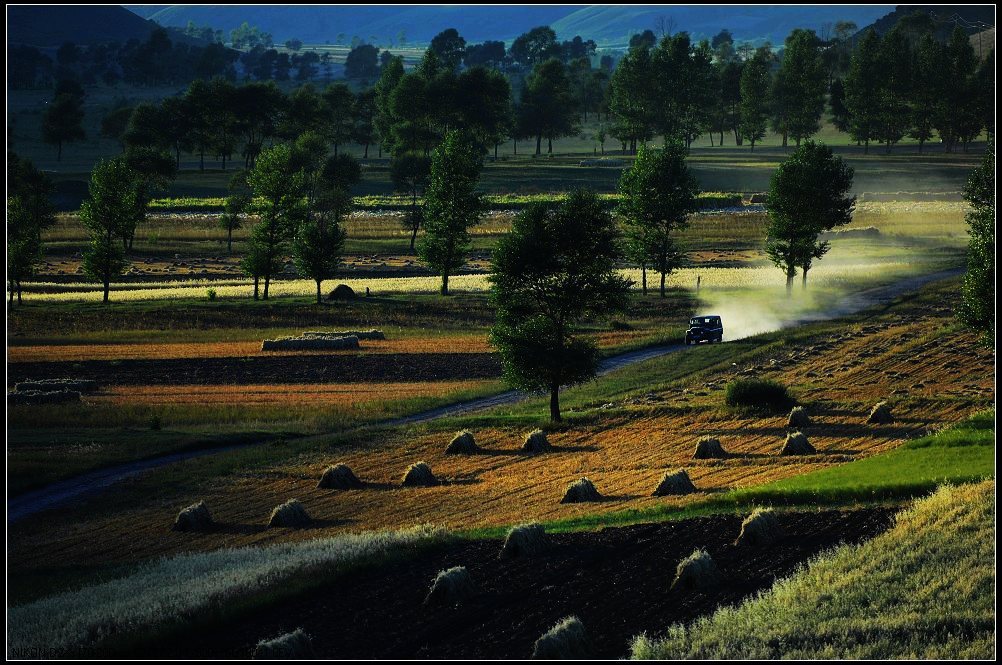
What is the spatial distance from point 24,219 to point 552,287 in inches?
2658

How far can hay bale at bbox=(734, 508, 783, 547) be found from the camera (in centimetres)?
2881

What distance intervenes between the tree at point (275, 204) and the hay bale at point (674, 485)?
73.0 metres

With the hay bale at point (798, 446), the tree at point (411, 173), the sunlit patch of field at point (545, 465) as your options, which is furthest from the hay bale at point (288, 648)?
the tree at point (411, 173)

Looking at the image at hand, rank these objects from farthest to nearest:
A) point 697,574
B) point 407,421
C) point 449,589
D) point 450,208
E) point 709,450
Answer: point 450,208
point 407,421
point 709,450
point 449,589
point 697,574

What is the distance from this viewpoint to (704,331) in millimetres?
79875

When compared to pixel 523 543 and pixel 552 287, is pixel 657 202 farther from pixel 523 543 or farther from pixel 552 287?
pixel 523 543

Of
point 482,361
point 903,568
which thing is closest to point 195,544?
point 903,568

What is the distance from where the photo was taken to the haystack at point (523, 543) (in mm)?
29734

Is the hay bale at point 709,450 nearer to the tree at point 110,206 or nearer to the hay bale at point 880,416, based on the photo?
the hay bale at point 880,416

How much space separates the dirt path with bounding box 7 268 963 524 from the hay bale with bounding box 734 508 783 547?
25289mm

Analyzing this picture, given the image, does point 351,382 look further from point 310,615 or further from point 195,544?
point 310,615

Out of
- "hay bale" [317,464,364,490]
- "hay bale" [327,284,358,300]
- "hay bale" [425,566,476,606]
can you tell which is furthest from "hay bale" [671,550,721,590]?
"hay bale" [327,284,358,300]

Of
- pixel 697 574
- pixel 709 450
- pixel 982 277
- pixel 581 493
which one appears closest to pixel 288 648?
pixel 697 574

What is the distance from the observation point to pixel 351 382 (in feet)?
223
